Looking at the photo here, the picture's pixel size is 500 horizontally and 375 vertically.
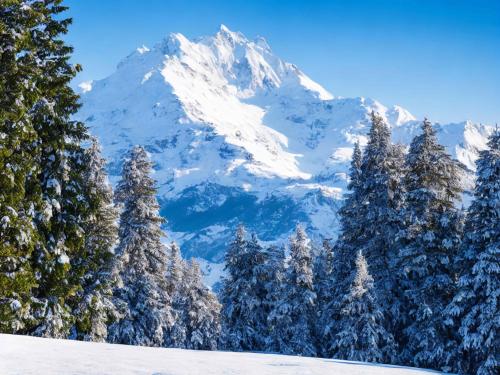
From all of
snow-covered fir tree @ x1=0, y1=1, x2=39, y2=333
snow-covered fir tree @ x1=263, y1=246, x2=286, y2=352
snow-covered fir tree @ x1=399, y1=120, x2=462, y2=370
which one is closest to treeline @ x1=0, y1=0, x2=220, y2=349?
snow-covered fir tree @ x1=0, y1=1, x2=39, y2=333

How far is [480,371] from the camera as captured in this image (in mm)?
22359

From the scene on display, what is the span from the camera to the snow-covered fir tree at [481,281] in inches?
893

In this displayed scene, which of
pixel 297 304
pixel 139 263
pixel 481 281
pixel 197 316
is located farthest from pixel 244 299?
pixel 481 281

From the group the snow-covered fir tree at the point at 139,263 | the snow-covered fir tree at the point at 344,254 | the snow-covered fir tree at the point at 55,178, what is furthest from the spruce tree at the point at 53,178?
the snow-covered fir tree at the point at 344,254

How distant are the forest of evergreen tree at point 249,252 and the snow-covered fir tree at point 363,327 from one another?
0.08 meters

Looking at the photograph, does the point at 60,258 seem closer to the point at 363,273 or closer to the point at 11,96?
the point at 11,96

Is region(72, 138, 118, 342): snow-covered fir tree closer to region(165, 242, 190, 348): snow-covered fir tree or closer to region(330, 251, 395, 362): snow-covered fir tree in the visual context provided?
region(330, 251, 395, 362): snow-covered fir tree

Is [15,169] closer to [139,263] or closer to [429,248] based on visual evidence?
[139,263]

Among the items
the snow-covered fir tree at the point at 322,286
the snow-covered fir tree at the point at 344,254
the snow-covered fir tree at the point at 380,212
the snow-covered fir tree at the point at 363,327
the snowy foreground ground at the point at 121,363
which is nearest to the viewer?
the snowy foreground ground at the point at 121,363

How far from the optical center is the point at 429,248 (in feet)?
92.6

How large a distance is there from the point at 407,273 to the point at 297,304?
33.2 feet

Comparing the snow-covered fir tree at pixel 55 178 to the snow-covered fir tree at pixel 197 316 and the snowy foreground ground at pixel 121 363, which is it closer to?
the snowy foreground ground at pixel 121 363

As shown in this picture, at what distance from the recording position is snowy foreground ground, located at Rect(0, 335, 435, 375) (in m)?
11.6

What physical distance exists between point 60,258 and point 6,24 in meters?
8.63
